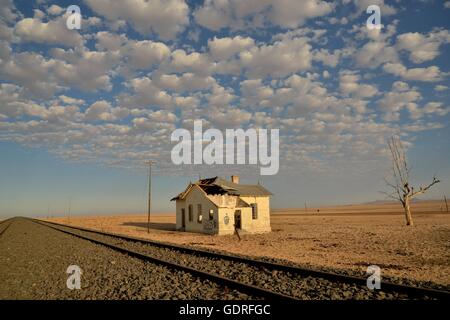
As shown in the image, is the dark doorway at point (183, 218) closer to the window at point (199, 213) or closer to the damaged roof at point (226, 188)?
the damaged roof at point (226, 188)

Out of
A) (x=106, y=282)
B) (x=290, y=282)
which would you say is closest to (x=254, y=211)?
(x=290, y=282)

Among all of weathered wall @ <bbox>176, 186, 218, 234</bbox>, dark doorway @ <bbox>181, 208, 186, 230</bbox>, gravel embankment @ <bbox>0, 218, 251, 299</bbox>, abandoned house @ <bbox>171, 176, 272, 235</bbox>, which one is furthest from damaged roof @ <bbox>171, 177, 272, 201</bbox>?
gravel embankment @ <bbox>0, 218, 251, 299</bbox>

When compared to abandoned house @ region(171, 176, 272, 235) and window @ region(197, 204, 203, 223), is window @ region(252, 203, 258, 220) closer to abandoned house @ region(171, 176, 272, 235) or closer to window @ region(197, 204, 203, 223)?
abandoned house @ region(171, 176, 272, 235)

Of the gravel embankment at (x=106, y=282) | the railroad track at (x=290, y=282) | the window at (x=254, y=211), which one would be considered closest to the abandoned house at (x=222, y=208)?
the window at (x=254, y=211)

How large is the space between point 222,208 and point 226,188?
2.91 meters

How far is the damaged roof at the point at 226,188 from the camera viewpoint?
3234 centimetres

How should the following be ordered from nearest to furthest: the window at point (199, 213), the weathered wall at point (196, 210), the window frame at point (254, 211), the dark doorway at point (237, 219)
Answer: the weathered wall at point (196, 210)
the dark doorway at point (237, 219)
the window at point (199, 213)
the window frame at point (254, 211)

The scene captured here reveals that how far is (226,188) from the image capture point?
1287 inches

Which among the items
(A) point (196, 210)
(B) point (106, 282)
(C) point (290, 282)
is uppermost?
(A) point (196, 210)

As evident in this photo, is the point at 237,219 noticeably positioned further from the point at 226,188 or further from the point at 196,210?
the point at 196,210

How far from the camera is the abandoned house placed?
30.5 meters
